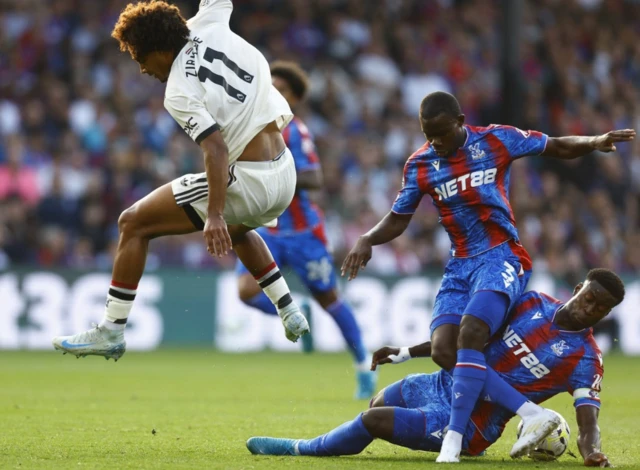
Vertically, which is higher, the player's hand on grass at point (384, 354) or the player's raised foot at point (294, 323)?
the player's raised foot at point (294, 323)

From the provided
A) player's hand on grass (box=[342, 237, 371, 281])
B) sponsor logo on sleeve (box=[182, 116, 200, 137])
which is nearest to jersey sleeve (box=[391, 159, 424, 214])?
player's hand on grass (box=[342, 237, 371, 281])

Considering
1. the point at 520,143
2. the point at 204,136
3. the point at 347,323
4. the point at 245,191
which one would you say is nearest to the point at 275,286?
the point at 245,191

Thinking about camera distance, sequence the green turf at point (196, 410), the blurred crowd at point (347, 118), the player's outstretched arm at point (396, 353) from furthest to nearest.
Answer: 1. the blurred crowd at point (347, 118)
2. the player's outstretched arm at point (396, 353)
3. the green turf at point (196, 410)

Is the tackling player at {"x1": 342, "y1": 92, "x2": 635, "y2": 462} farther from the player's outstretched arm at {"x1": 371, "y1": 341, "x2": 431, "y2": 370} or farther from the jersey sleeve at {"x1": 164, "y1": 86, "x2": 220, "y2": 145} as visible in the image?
the jersey sleeve at {"x1": 164, "y1": 86, "x2": 220, "y2": 145}

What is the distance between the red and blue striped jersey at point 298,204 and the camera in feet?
33.9

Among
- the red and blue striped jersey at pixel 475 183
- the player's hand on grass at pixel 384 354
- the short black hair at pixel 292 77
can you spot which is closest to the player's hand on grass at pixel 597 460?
the player's hand on grass at pixel 384 354

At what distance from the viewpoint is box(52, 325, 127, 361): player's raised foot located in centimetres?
680

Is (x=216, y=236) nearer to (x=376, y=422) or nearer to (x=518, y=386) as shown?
(x=376, y=422)

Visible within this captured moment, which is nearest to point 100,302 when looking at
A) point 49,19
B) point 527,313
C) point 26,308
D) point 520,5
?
point 26,308

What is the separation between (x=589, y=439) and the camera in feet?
18.6

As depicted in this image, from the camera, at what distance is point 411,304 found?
1528 cm

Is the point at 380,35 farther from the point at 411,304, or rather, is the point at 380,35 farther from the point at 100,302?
the point at 100,302

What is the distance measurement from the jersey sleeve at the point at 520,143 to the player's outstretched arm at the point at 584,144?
5 centimetres

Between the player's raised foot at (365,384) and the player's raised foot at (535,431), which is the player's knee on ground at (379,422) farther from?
the player's raised foot at (365,384)
